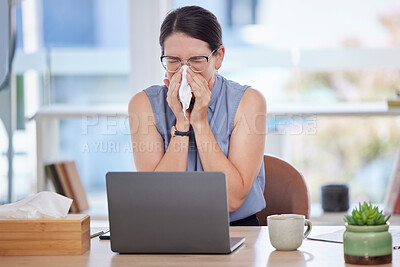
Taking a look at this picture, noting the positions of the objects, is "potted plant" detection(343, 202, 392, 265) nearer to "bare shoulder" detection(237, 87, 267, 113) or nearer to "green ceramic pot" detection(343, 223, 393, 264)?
"green ceramic pot" detection(343, 223, 393, 264)

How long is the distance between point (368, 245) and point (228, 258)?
295mm

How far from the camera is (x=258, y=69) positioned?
3566 mm

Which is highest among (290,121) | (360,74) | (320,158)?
(360,74)

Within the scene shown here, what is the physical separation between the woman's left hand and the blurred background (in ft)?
4.44

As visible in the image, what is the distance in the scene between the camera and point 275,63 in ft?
11.6

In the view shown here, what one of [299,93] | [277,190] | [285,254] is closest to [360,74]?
[299,93]

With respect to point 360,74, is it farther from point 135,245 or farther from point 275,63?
point 135,245

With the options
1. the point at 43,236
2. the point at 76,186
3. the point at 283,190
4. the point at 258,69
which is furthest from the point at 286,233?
the point at 258,69

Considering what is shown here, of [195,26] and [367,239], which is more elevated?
[195,26]

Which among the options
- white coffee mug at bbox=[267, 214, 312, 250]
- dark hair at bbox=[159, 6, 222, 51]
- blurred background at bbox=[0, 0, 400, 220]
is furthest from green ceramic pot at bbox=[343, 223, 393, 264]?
blurred background at bbox=[0, 0, 400, 220]

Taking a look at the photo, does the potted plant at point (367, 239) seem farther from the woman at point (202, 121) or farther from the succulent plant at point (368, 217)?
the woman at point (202, 121)

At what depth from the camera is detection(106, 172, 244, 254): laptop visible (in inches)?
53.7

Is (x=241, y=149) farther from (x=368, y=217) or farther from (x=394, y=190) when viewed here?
(x=394, y=190)

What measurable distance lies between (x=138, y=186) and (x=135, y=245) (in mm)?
140
